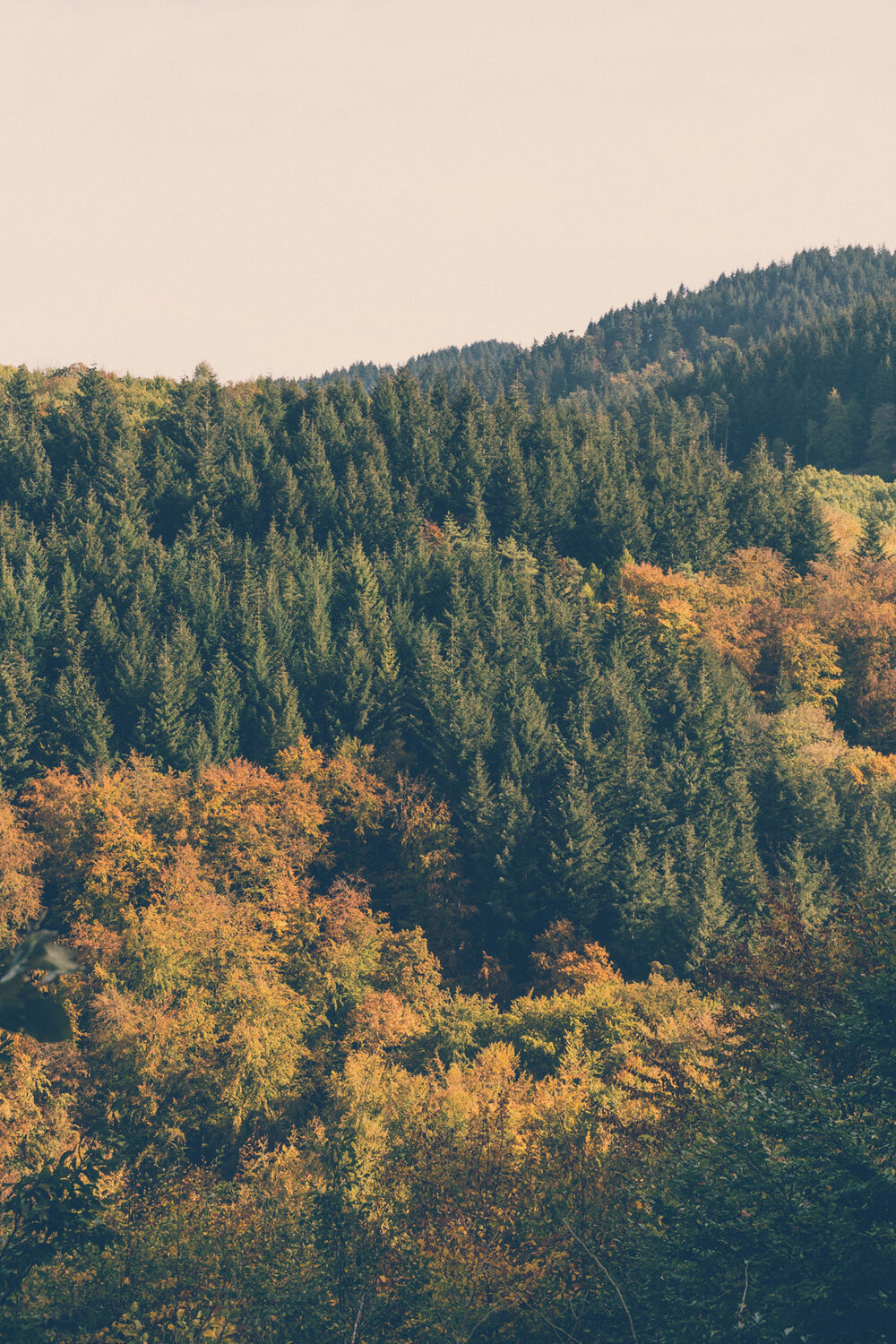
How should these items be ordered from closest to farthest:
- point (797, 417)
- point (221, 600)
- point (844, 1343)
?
point (844, 1343) → point (221, 600) → point (797, 417)

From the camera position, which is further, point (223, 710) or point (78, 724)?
point (223, 710)

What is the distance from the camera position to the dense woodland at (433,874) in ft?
70.0

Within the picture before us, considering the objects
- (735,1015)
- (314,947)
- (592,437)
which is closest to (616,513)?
(592,437)

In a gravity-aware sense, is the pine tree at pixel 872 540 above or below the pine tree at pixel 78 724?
above

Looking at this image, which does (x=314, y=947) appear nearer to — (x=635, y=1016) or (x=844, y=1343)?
(x=635, y=1016)

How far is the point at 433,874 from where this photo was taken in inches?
2530

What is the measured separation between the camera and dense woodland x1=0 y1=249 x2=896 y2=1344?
21328 millimetres

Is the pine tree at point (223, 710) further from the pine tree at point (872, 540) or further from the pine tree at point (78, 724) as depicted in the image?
the pine tree at point (872, 540)

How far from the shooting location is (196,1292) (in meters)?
25.7

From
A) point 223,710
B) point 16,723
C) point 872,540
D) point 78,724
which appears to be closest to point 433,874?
point 223,710

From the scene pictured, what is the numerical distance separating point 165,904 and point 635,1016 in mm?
26419

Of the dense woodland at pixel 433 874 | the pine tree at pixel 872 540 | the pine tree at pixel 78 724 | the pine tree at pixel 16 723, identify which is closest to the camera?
the dense woodland at pixel 433 874

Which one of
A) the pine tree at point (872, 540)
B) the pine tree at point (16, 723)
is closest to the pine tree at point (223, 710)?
the pine tree at point (16, 723)

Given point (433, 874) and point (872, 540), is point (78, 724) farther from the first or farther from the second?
point (872, 540)
